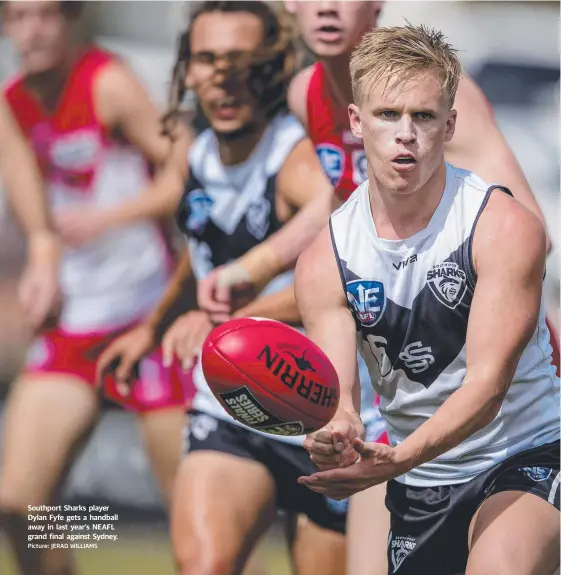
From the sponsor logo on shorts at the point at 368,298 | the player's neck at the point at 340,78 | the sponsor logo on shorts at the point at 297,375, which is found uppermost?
the player's neck at the point at 340,78

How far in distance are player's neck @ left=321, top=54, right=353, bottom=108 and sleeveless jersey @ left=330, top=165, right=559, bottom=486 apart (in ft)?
2.77

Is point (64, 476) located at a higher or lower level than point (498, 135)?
lower

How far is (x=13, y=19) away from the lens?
4430 mm

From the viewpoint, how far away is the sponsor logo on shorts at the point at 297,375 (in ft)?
9.12

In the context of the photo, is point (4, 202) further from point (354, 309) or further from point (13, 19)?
point (354, 309)

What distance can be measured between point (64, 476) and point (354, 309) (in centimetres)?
187

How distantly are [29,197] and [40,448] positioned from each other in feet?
3.15

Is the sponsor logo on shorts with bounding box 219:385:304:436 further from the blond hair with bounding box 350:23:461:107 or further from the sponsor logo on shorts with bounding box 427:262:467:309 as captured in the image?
the blond hair with bounding box 350:23:461:107

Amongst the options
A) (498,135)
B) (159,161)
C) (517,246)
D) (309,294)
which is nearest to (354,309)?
(309,294)

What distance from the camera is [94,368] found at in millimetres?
4477

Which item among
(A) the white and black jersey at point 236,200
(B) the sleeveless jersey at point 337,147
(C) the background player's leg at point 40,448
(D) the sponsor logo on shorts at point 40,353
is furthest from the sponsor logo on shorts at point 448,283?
(D) the sponsor logo on shorts at point 40,353

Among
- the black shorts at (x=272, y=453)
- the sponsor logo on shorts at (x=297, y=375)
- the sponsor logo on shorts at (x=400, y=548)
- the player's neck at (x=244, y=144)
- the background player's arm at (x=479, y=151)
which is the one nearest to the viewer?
the sponsor logo on shorts at (x=297, y=375)

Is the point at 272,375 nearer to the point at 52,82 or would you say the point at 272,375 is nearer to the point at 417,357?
the point at 417,357

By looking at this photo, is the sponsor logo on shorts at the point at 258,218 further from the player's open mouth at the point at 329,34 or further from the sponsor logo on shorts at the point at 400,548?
the sponsor logo on shorts at the point at 400,548
